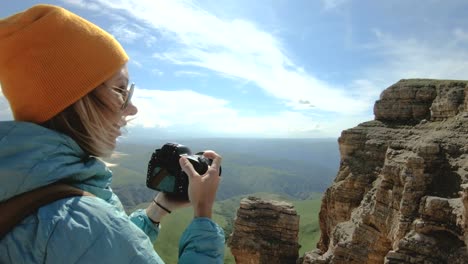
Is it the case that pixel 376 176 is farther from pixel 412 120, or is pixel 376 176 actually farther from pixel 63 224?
pixel 63 224

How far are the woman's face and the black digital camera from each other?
661 mm

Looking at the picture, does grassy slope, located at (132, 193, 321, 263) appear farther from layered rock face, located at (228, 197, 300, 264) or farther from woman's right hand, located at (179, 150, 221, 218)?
woman's right hand, located at (179, 150, 221, 218)

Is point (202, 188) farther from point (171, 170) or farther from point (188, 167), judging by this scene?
point (171, 170)

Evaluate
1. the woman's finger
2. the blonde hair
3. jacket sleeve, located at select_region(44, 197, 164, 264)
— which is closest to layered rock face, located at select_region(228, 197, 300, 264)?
the woman's finger

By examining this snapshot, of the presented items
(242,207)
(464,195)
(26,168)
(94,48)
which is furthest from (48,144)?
(242,207)

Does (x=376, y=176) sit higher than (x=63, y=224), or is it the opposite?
(x=63, y=224)

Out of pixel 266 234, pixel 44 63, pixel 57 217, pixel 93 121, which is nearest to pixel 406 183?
pixel 266 234

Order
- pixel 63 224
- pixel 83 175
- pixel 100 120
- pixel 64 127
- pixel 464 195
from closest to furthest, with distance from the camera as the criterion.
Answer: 1. pixel 63 224
2. pixel 83 175
3. pixel 64 127
4. pixel 100 120
5. pixel 464 195

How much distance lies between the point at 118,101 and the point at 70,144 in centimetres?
58

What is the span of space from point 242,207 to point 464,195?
2163 centimetres

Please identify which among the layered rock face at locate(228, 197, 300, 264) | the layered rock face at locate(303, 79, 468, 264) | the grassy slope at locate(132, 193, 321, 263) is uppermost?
the layered rock face at locate(303, 79, 468, 264)

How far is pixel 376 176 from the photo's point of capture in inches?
1479

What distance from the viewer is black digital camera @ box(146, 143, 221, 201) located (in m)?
3.46

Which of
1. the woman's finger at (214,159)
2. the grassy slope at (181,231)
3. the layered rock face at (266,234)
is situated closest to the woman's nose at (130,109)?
the woman's finger at (214,159)
